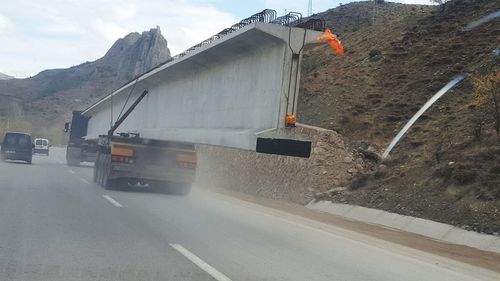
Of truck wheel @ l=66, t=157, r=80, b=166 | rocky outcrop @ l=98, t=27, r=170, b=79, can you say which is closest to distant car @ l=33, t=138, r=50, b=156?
truck wheel @ l=66, t=157, r=80, b=166

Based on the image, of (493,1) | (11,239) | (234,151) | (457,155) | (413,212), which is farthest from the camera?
(493,1)

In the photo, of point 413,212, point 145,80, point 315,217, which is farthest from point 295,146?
Result: point 145,80

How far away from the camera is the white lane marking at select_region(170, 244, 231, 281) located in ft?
25.3

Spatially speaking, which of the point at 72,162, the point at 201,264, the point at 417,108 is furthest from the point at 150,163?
the point at 72,162

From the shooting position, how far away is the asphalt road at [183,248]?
7918 mm

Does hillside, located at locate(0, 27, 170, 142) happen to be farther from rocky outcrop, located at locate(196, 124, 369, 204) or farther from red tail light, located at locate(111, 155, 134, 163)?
red tail light, located at locate(111, 155, 134, 163)

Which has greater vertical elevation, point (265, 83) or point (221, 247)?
point (265, 83)

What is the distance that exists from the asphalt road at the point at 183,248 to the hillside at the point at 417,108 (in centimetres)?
385

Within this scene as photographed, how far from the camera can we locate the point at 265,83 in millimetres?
21953

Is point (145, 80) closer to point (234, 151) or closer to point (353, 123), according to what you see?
point (234, 151)

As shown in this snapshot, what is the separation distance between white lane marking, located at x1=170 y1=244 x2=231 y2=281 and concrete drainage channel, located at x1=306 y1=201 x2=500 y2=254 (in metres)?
6.63

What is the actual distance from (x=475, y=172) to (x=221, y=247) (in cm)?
950

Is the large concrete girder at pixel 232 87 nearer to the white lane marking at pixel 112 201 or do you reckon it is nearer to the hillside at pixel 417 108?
the hillside at pixel 417 108

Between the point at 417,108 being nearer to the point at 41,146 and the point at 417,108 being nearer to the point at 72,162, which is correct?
the point at 72,162
